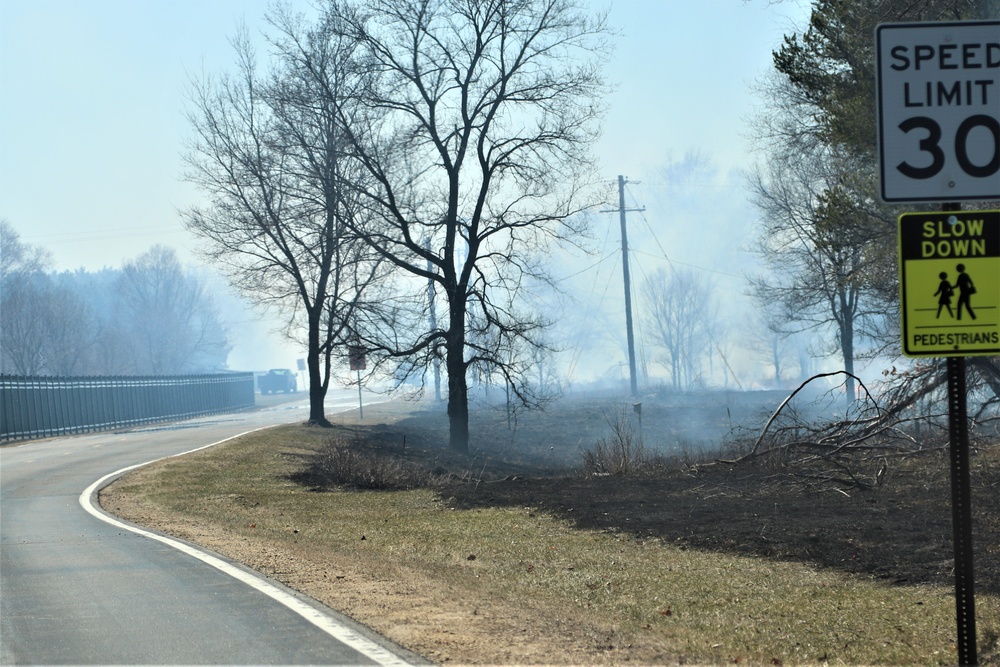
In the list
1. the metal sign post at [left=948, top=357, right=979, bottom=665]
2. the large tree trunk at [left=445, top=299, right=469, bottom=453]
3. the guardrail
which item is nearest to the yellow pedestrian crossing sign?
the metal sign post at [left=948, top=357, right=979, bottom=665]

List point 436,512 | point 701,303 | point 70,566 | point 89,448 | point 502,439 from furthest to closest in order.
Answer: point 701,303
point 502,439
point 89,448
point 436,512
point 70,566

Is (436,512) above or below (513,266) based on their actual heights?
below

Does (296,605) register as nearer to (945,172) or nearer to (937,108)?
(945,172)

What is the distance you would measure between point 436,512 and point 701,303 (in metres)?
77.6

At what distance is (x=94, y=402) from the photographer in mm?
45312

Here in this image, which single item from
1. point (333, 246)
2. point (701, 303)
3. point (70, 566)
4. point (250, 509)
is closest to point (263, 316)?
point (333, 246)

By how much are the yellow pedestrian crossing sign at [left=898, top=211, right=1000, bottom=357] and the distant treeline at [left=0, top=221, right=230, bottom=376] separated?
6938cm

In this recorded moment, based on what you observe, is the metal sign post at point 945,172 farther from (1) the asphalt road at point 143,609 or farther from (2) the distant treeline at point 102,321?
(2) the distant treeline at point 102,321

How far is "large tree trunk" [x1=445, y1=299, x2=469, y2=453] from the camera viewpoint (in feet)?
102

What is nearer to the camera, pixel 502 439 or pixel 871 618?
pixel 871 618

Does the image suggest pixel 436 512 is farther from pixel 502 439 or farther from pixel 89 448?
pixel 502 439

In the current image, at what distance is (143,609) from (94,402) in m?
39.7

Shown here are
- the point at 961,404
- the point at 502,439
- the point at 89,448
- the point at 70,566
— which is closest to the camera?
the point at 961,404

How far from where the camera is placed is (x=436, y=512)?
16.0m
